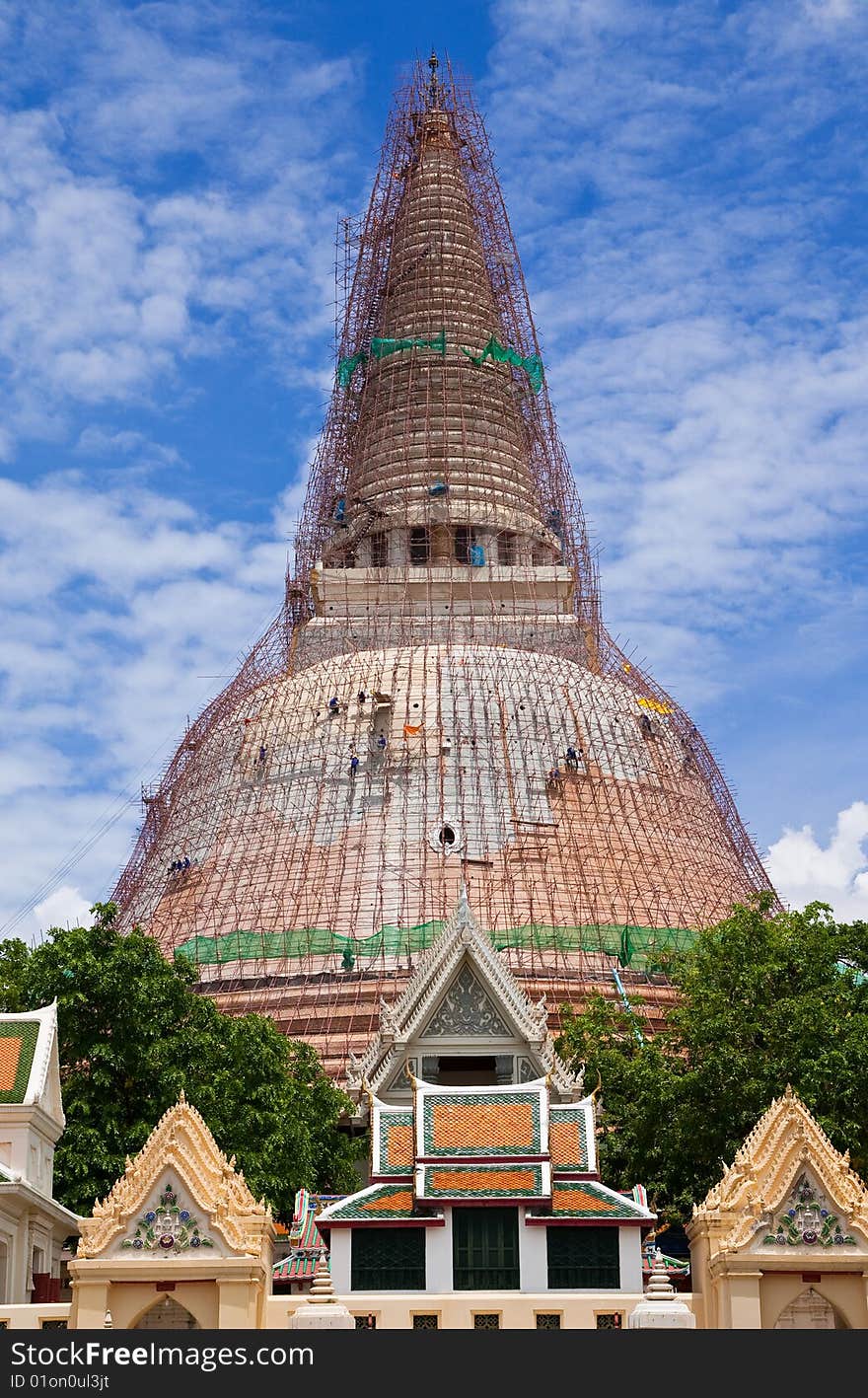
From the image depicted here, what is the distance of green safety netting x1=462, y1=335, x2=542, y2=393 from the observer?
66500 mm

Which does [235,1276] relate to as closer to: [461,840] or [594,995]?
[594,995]

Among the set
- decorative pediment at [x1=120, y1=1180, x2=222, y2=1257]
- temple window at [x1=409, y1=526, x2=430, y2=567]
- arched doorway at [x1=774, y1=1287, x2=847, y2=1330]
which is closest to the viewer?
decorative pediment at [x1=120, y1=1180, x2=222, y2=1257]

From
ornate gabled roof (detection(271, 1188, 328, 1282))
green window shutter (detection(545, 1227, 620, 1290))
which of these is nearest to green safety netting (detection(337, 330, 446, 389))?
ornate gabled roof (detection(271, 1188, 328, 1282))

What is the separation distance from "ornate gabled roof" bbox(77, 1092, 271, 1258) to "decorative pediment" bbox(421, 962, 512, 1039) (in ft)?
53.8

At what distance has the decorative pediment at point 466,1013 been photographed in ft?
122

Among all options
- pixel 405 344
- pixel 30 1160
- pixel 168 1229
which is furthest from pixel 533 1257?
pixel 405 344

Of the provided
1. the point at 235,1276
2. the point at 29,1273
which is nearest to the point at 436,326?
the point at 29,1273

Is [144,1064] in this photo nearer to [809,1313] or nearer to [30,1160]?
[30,1160]

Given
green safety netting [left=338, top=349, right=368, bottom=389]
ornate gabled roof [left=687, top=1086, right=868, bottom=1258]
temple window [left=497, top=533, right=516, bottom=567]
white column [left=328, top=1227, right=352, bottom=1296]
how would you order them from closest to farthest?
ornate gabled roof [left=687, top=1086, right=868, bottom=1258] < white column [left=328, top=1227, right=352, bottom=1296] < temple window [left=497, top=533, right=516, bottom=567] < green safety netting [left=338, top=349, right=368, bottom=389]

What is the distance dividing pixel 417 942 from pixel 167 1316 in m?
25.5

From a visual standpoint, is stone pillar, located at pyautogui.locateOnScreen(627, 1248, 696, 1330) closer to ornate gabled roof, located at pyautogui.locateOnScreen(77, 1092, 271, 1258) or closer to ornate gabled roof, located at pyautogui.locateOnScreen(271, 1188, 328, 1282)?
ornate gabled roof, located at pyautogui.locateOnScreen(77, 1092, 271, 1258)

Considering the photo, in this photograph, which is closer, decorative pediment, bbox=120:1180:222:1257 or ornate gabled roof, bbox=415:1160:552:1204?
decorative pediment, bbox=120:1180:222:1257

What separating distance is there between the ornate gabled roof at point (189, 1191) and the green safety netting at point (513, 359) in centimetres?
4869
